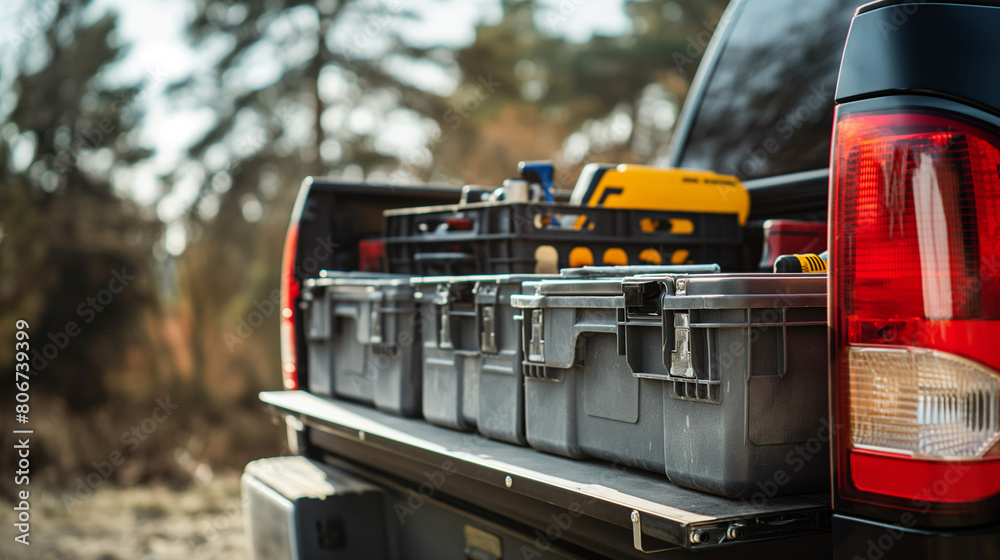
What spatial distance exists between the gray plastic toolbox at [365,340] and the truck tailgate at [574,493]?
13 cm

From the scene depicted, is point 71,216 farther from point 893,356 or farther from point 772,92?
point 893,356

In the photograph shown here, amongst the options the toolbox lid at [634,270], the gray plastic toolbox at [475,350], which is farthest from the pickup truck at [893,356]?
the toolbox lid at [634,270]

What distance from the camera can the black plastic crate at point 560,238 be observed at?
8.79 feet

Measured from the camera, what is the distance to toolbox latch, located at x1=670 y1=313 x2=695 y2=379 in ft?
5.24

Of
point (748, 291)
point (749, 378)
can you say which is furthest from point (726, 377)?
point (748, 291)

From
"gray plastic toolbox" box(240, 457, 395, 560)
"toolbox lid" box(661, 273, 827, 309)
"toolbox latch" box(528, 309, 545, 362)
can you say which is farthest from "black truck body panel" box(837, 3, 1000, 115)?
"gray plastic toolbox" box(240, 457, 395, 560)

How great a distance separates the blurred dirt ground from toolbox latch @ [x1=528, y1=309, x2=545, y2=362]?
14.1 ft

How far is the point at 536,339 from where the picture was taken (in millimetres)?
2082

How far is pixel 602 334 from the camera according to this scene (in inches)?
74.5

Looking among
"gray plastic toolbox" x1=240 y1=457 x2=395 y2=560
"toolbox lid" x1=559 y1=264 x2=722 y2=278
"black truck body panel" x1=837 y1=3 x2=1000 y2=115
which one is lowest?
"gray plastic toolbox" x1=240 y1=457 x2=395 y2=560

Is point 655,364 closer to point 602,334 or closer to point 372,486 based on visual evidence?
point 602,334

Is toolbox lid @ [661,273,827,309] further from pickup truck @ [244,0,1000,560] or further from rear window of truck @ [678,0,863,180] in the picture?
rear window of truck @ [678,0,863,180]

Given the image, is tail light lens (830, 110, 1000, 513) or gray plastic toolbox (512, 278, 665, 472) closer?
tail light lens (830, 110, 1000, 513)

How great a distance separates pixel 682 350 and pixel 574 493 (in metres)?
0.35
